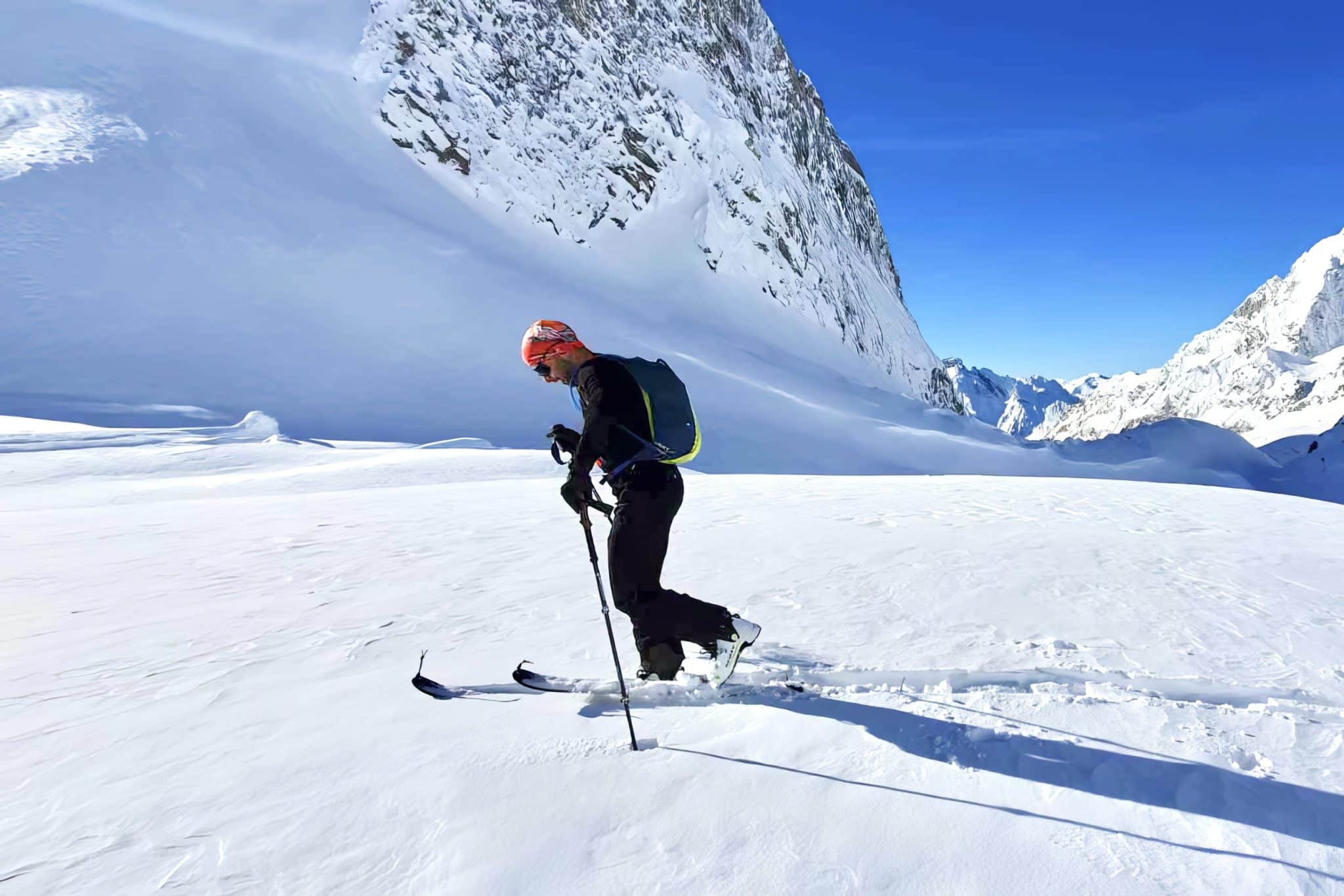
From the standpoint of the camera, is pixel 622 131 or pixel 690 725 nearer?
pixel 690 725

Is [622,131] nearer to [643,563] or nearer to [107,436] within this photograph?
[107,436]

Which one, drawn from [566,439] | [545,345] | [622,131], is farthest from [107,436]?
[622,131]

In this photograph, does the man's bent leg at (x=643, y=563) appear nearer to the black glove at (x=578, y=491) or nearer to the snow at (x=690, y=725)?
the black glove at (x=578, y=491)

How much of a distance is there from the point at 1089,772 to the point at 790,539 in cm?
426

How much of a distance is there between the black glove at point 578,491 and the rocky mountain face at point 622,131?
4020 centimetres

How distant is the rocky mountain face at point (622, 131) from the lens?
40.6 m

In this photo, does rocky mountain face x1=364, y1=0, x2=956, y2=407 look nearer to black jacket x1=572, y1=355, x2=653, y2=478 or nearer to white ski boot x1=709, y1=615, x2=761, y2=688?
black jacket x1=572, y1=355, x2=653, y2=478

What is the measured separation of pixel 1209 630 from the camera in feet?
13.4

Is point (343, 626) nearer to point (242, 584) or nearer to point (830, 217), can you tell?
point (242, 584)

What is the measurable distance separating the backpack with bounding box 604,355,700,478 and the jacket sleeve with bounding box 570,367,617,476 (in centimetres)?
13

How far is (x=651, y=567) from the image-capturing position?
3.39 meters

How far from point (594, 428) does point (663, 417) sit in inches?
14.2

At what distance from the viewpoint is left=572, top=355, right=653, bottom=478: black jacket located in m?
3.23

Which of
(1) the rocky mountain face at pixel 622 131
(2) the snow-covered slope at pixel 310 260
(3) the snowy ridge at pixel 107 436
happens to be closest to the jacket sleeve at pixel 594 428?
(3) the snowy ridge at pixel 107 436
